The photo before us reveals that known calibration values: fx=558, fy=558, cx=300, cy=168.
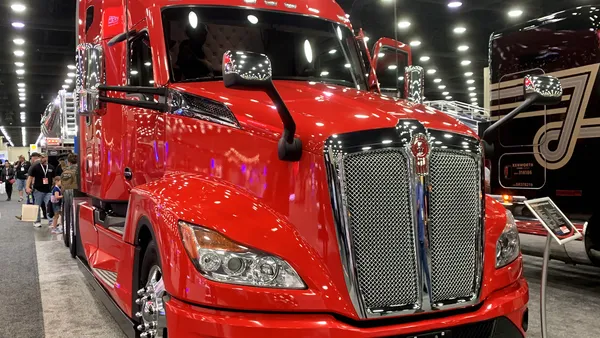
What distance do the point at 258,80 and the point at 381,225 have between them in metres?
0.87

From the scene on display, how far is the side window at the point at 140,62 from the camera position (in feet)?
13.0

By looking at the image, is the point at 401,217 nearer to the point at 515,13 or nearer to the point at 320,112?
the point at 320,112

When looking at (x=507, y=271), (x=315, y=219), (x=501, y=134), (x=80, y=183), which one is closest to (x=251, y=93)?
(x=315, y=219)

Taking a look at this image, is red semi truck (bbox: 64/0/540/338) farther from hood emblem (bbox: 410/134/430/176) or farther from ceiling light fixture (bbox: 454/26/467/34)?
ceiling light fixture (bbox: 454/26/467/34)

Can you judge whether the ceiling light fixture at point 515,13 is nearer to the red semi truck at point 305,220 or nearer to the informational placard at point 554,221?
the informational placard at point 554,221

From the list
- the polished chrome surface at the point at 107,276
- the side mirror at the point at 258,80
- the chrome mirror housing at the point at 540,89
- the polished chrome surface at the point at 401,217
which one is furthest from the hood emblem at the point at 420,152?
the polished chrome surface at the point at 107,276

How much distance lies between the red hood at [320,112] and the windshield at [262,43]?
17.1 inches

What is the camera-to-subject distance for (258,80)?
2.50 m

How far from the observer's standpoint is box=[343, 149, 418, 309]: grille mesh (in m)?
2.53

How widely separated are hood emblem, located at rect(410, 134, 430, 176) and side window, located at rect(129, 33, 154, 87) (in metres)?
2.06

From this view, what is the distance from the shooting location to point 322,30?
4453 millimetres

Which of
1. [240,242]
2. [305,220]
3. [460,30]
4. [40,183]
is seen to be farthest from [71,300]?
[460,30]

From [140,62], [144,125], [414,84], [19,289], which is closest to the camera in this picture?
[144,125]

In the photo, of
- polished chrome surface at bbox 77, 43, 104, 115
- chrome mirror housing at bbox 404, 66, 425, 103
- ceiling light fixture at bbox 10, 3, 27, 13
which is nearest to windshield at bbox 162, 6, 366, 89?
chrome mirror housing at bbox 404, 66, 425, 103
